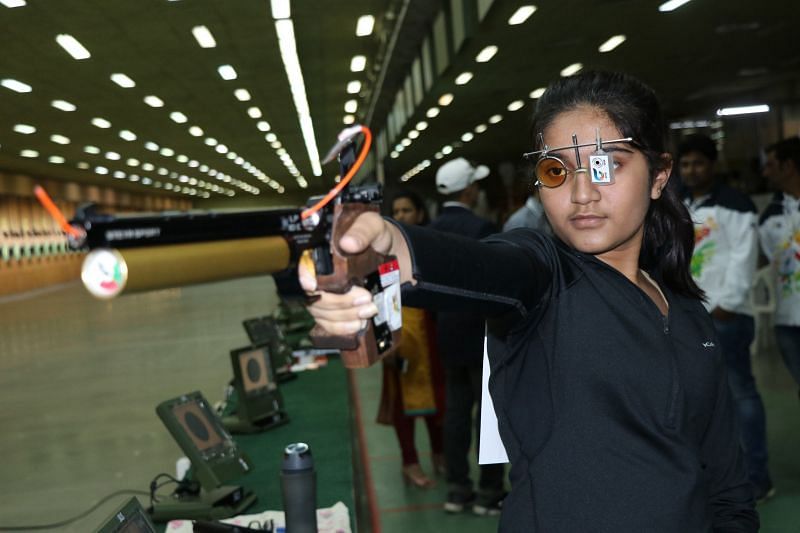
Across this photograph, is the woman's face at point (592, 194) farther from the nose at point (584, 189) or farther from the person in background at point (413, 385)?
the person in background at point (413, 385)

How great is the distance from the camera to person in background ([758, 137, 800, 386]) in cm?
347

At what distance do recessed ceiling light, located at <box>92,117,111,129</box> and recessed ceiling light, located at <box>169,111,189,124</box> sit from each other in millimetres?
1392

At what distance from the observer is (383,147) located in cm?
2539

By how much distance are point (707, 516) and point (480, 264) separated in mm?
594

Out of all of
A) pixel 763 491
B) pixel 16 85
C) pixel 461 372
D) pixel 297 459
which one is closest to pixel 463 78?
pixel 16 85

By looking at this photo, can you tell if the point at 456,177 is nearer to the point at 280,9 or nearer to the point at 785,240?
the point at 785,240

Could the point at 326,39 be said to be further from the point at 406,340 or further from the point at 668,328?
the point at 668,328

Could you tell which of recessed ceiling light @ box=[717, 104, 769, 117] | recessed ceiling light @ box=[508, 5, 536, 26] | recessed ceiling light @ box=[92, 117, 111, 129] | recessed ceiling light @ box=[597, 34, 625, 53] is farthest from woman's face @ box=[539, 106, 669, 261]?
recessed ceiling light @ box=[92, 117, 111, 129]

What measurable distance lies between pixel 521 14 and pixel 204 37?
4283mm

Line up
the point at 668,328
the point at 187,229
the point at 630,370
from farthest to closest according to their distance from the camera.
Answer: the point at 668,328 → the point at 630,370 → the point at 187,229

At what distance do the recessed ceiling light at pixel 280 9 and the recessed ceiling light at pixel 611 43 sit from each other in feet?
14.7

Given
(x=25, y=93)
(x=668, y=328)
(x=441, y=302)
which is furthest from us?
(x=25, y=93)

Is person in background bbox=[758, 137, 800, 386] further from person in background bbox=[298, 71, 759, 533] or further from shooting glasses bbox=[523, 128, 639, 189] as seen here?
shooting glasses bbox=[523, 128, 639, 189]

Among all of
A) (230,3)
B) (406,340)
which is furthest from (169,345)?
(406,340)
